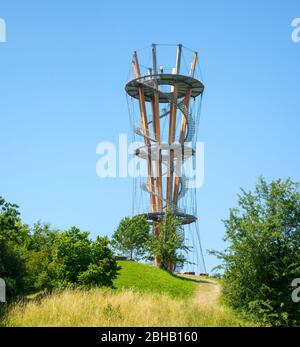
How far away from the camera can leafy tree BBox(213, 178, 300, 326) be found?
1880 cm

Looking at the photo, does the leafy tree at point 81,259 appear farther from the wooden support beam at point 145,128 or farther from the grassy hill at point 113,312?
the wooden support beam at point 145,128

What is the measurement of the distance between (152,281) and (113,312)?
2085 centimetres

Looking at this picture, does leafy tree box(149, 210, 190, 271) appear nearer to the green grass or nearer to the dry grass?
the green grass

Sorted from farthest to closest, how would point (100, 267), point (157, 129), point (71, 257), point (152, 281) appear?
1. point (157, 129)
2. point (152, 281)
3. point (71, 257)
4. point (100, 267)

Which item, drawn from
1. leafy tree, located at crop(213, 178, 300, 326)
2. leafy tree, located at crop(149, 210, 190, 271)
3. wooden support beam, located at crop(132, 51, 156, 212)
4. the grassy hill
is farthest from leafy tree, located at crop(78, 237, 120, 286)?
wooden support beam, located at crop(132, 51, 156, 212)

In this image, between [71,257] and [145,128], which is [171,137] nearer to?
[145,128]

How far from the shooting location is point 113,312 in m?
19.5

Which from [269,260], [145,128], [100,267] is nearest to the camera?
[269,260]

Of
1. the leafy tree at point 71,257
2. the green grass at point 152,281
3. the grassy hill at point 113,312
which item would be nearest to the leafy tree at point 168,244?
the green grass at point 152,281

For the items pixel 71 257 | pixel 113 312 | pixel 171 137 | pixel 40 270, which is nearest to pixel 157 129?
pixel 171 137

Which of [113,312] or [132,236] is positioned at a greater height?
[132,236]

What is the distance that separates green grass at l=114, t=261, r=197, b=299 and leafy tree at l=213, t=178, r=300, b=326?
15773mm
